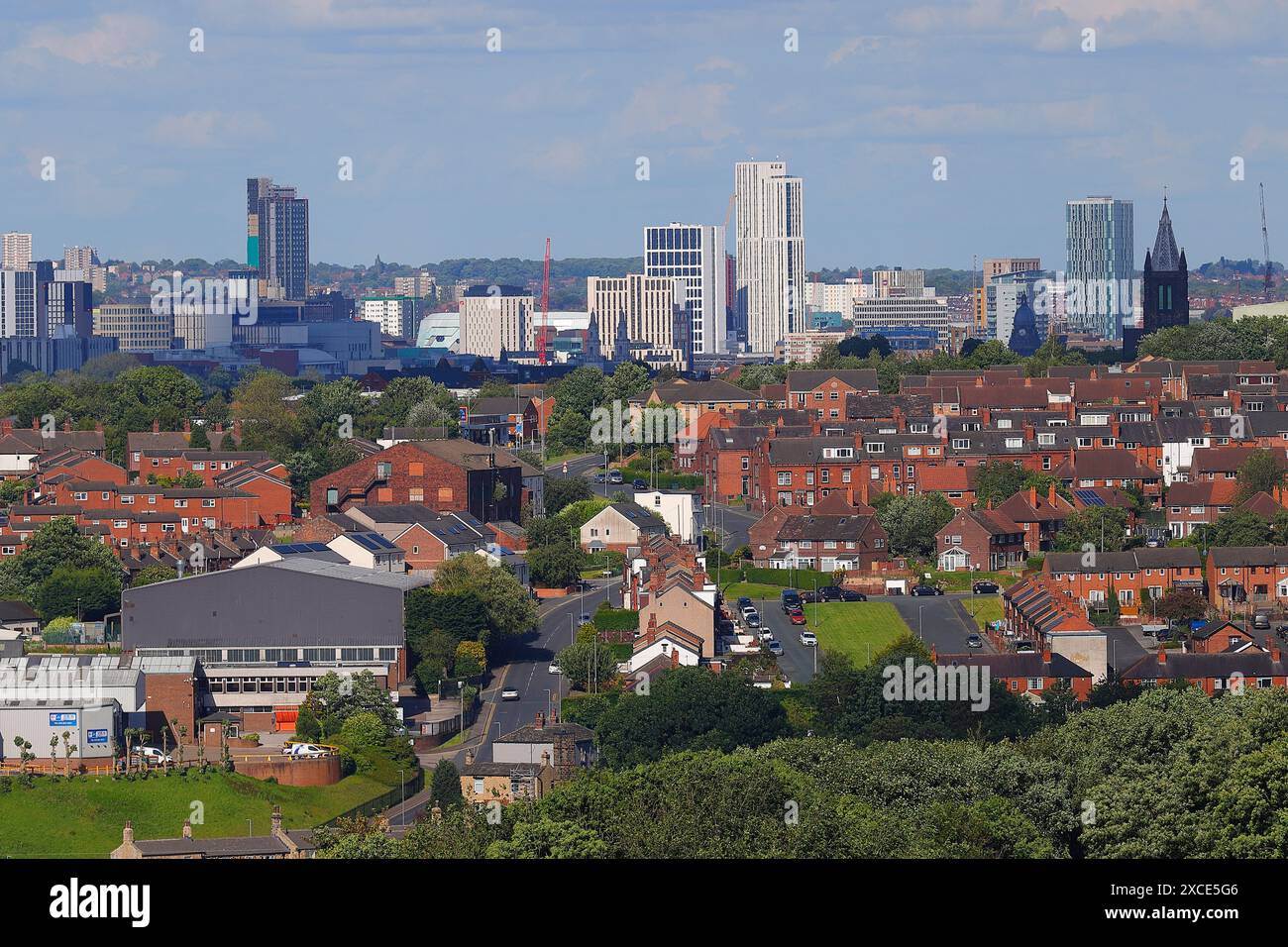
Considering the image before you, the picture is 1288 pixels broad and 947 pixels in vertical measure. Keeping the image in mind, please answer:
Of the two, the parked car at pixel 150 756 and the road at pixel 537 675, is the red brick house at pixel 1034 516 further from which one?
the parked car at pixel 150 756

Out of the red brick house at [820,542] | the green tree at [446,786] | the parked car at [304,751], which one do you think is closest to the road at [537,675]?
the green tree at [446,786]

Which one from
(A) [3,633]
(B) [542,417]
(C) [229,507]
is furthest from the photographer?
(B) [542,417]

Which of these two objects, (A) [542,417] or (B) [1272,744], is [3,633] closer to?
(B) [1272,744]

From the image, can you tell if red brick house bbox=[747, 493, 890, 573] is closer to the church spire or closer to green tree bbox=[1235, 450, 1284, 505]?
green tree bbox=[1235, 450, 1284, 505]

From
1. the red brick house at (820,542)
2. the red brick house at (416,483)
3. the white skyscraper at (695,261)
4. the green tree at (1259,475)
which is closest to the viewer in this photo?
the red brick house at (820,542)

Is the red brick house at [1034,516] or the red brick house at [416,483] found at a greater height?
the red brick house at [416,483]

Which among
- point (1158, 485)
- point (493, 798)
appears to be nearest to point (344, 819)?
point (493, 798)

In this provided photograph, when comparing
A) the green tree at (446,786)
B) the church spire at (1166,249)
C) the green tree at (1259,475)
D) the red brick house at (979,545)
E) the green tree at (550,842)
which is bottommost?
the green tree at (446,786)

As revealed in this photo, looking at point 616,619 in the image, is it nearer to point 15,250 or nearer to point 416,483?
point 416,483
